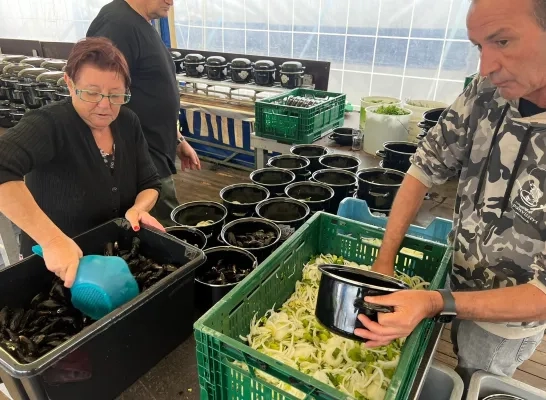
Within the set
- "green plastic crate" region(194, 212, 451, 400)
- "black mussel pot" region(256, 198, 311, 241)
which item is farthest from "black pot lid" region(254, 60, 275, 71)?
"green plastic crate" region(194, 212, 451, 400)

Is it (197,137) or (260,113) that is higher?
(260,113)

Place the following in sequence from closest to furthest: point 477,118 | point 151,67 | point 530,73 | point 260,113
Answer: point 530,73, point 477,118, point 151,67, point 260,113

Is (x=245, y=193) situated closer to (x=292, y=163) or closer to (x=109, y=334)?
(x=292, y=163)

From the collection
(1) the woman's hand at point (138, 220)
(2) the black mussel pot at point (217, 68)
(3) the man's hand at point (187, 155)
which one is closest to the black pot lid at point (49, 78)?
(2) the black mussel pot at point (217, 68)

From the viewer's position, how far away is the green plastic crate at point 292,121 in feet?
10.3

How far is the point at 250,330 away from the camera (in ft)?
4.09

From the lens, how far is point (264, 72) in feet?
13.7

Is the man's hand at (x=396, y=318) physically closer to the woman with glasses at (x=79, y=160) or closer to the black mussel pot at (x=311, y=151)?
the woman with glasses at (x=79, y=160)

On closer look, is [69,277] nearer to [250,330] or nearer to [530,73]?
[250,330]

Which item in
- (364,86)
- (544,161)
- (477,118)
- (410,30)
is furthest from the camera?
(364,86)

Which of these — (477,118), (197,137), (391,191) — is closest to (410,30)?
(197,137)

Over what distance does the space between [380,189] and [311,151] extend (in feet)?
3.02

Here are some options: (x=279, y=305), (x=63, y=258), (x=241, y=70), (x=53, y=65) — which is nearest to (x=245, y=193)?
(x=279, y=305)

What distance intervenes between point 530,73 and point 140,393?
53.1 inches
